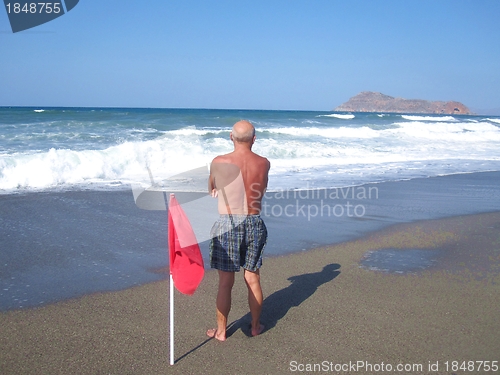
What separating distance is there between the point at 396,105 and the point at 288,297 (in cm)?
15652

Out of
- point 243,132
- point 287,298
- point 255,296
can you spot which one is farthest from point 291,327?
point 243,132

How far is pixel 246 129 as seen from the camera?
11.3 ft

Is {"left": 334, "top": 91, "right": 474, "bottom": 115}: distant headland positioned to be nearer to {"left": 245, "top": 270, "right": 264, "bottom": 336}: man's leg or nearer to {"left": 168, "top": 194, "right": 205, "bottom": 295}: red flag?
{"left": 245, "top": 270, "right": 264, "bottom": 336}: man's leg

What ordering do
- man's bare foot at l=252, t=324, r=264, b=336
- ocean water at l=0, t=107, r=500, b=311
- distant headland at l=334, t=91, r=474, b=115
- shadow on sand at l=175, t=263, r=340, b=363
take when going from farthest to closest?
distant headland at l=334, t=91, r=474, b=115, ocean water at l=0, t=107, r=500, b=311, shadow on sand at l=175, t=263, r=340, b=363, man's bare foot at l=252, t=324, r=264, b=336

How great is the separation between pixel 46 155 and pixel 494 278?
32.5 feet

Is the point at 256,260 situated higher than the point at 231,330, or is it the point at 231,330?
the point at 256,260

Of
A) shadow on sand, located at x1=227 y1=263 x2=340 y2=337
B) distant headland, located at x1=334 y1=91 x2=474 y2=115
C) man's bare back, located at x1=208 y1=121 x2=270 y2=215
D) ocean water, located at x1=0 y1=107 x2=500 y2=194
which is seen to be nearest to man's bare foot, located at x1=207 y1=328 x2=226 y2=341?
shadow on sand, located at x1=227 y1=263 x2=340 y2=337

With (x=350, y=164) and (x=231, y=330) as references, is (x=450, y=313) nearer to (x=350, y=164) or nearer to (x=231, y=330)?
(x=231, y=330)

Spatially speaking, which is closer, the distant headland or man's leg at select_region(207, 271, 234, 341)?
man's leg at select_region(207, 271, 234, 341)

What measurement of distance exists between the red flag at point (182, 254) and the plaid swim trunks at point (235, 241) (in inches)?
7.0

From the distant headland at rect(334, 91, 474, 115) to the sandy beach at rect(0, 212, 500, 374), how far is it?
14816cm

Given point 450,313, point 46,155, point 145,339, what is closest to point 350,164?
point 46,155

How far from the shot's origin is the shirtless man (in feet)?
11.3

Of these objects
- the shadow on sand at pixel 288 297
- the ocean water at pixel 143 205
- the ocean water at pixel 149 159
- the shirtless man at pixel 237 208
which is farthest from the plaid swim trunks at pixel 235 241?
the ocean water at pixel 149 159
